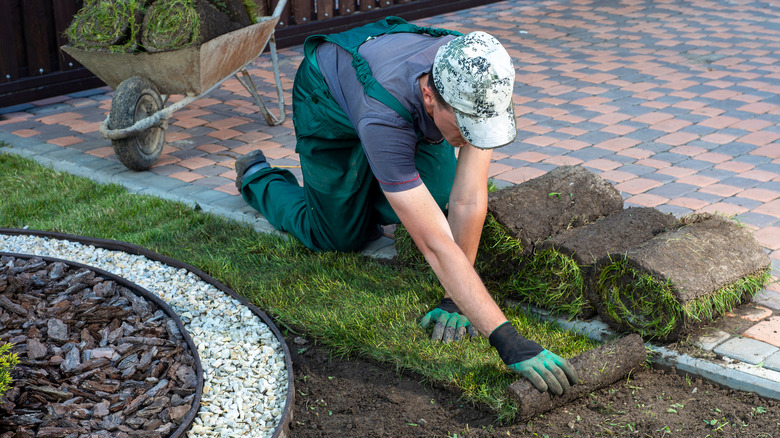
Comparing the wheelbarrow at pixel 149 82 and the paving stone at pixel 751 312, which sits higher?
the wheelbarrow at pixel 149 82

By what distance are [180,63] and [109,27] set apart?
1.72 ft

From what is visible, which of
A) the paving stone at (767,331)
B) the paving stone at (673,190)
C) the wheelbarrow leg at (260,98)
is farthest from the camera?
the wheelbarrow leg at (260,98)

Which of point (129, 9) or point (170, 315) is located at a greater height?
point (129, 9)

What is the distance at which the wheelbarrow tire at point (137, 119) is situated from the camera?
214 inches

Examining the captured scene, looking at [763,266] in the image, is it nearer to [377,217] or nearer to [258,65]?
[377,217]

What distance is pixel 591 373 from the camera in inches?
127

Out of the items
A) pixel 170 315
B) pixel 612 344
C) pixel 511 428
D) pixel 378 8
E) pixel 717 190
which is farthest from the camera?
pixel 378 8

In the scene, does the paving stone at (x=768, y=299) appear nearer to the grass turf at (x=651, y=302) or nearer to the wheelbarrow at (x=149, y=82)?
the grass turf at (x=651, y=302)

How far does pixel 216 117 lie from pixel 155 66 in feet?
3.98

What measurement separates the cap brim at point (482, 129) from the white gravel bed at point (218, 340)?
3.95ft

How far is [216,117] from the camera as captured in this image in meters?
6.78

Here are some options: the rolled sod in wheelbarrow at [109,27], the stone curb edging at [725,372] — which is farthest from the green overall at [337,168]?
the rolled sod in wheelbarrow at [109,27]

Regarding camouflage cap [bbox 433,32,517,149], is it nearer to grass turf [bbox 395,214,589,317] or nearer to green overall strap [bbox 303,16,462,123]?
green overall strap [bbox 303,16,462,123]

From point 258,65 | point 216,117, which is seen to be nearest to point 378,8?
point 258,65
